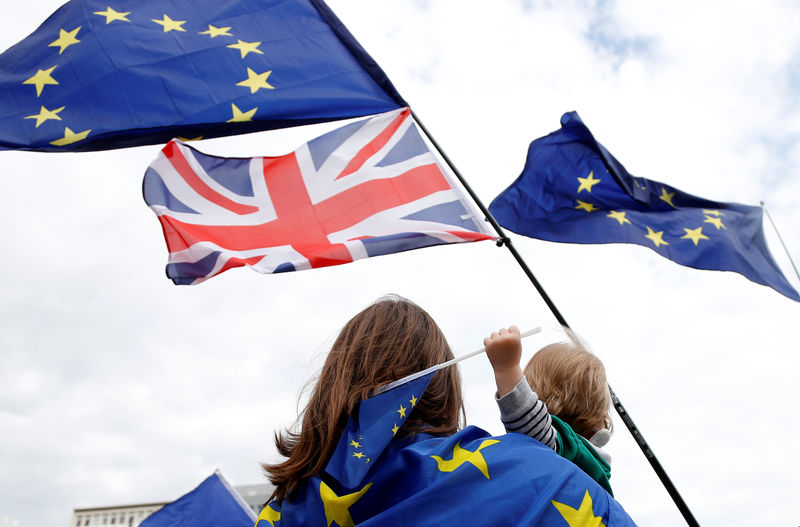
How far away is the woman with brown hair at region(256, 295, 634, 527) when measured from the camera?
1557 mm

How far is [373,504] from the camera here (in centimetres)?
171

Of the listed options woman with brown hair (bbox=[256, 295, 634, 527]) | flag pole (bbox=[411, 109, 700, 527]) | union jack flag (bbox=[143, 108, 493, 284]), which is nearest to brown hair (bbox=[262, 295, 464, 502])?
woman with brown hair (bbox=[256, 295, 634, 527])

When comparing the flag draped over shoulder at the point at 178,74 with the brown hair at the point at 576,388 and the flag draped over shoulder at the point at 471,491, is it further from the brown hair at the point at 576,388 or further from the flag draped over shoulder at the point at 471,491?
the flag draped over shoulder at the point at 471,491

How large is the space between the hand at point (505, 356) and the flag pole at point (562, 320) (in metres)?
1.10

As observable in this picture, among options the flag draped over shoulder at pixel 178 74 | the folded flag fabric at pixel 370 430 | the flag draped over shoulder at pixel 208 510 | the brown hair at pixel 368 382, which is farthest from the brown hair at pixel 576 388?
the flag draped over shoulder at pixel 208 510

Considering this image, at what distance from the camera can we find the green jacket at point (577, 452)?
1.93 metres

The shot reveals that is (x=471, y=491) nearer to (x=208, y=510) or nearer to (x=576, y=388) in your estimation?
(x=576, y=388)

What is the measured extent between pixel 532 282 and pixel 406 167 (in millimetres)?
1265

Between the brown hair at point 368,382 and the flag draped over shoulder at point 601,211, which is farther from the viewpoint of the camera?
the flag draped over shoulder at point 601,211

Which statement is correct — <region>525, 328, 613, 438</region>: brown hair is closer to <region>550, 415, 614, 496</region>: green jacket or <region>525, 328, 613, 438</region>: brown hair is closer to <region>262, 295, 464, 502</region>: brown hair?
<region>550, 415, 614, 496</region>: green jacket

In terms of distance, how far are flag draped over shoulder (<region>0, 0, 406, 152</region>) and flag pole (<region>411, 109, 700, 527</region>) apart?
→ 74cm

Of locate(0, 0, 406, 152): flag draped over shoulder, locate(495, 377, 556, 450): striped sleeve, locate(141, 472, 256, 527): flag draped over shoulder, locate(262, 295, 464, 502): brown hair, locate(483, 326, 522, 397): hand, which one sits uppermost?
locate(0, 0, 406, 152): flag draped over shoulder

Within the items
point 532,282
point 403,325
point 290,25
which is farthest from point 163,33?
point 403,325

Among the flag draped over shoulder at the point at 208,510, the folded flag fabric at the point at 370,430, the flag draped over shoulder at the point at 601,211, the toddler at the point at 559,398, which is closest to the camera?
the folded flag fabric at the point at 370,430
